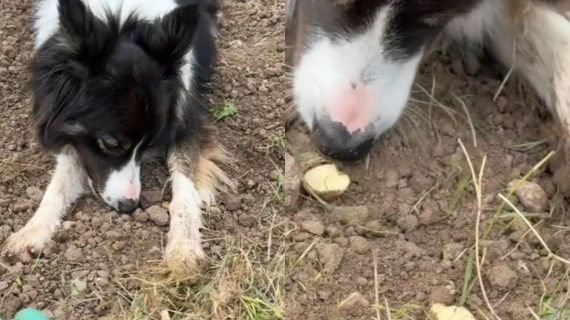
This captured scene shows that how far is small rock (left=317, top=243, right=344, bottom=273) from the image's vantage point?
1197 millimetres

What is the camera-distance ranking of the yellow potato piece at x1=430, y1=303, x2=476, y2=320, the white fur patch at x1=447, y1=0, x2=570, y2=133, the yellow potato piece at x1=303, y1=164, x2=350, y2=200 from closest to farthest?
1. the yellow potato piece at x1=430, y1=303, x2=476, y2=320
2. the yellow potato piece at x1=303, y1=164, x2=350, y2=200
3. the white fur patch at x1=447, y1=0, x2=570, y2=133

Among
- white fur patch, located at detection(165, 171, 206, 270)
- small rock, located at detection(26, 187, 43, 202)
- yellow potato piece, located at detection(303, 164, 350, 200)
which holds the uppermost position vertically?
yellow potato piece, located at detection(303, 164, 350, 200)

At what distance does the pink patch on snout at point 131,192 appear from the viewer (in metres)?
1.34

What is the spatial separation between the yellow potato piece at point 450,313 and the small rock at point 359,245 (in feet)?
0.45

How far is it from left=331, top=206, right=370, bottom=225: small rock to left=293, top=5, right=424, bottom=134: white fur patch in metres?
0.13

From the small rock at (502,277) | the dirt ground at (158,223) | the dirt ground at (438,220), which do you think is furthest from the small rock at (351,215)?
the small rock at (502,277)

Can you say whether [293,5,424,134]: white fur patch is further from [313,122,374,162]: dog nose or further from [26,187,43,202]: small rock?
[26,187,43,202]: small rock

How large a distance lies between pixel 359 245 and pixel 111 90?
0.49 metres

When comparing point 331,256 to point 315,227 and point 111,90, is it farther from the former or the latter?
point 111,90

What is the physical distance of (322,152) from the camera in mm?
1236

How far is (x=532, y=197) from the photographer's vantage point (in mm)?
1275

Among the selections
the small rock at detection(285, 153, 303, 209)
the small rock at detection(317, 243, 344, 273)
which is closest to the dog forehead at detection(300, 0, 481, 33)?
the small rock at detection(285, 153, 303, 209)

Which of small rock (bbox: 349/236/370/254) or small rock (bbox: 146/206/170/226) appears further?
small rock (bbox: 146/206/170/226)

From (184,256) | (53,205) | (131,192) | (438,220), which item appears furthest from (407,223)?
(53,205)
